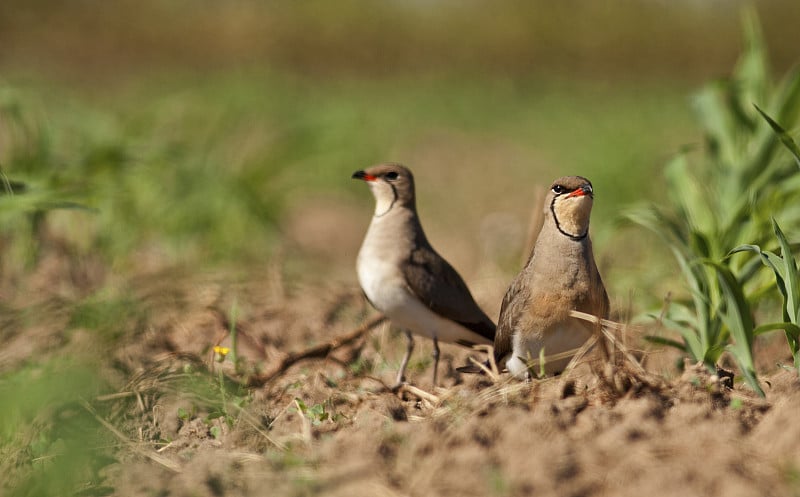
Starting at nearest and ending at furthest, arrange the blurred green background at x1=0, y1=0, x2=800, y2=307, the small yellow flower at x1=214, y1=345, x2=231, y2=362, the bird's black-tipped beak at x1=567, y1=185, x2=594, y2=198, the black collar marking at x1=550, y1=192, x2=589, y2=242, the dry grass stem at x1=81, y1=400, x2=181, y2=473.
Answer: the dry grass stem at x1=81, y1=400, x2=181, y2=473 < the bird's black-tipped beak at x1=567, y1=185, x2=594, y2=198 < the black collar marking at x1=550, y1=192, x2=589, y2=242 < the small yellow flower at x1=214, y1=345, x2=231, y2=362 < the blurred green background at x1=0, y1=0, x2=800, y2=307

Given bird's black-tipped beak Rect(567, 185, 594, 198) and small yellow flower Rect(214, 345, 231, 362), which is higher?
bird's black-tipped beak Rect(567, 185, 594, 198)

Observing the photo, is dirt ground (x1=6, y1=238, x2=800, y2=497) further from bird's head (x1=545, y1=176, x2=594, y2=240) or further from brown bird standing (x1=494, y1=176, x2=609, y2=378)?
bird's head (x1=545, y1=176, x2=594, y2=240)

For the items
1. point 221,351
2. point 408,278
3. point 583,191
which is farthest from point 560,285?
point 221,351

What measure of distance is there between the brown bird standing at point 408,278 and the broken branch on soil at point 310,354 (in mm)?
226

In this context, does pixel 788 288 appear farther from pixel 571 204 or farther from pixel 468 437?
pixel 468 437

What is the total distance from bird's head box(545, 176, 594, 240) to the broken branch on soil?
3.79 feet

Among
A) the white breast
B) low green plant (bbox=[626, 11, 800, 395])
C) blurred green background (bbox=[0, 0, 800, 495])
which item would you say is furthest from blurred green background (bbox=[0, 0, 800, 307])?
the white breast

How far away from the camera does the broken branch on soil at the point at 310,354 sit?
153 inches

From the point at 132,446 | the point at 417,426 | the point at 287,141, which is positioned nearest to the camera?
the point at 417,426

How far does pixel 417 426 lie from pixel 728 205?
1.94 metres

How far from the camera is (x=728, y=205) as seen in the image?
4168 mm

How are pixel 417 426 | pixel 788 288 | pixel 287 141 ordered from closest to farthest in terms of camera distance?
pixel 417 426 < pixel 788 288 < pixel 287 141

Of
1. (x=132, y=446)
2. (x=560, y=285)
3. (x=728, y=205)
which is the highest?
(x=728, y=205)

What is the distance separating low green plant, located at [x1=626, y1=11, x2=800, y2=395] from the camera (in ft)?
12.2
